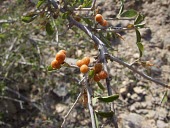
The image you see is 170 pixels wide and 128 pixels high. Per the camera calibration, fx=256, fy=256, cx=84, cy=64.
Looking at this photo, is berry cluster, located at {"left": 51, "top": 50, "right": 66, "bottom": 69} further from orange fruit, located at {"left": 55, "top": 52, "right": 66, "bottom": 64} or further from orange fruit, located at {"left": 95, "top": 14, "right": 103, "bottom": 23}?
orange fruit, located at {"left": 95, "top": 14, "right": 103, "bottom": 23}

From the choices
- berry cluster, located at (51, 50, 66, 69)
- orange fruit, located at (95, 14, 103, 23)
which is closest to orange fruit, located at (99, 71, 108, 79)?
berry cluster, located at (51, 50, 66, 69)

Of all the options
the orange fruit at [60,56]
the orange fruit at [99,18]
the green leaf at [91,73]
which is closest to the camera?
the green leaf at [91,73]

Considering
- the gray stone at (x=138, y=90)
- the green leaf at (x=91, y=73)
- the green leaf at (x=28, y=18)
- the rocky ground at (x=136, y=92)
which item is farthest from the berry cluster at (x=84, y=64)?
the gray stone at (x=138, y=90)

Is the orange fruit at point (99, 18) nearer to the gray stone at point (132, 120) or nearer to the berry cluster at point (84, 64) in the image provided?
the berry cluster at point (84, 64)

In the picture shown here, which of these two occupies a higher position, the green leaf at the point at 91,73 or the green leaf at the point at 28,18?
the green leaf at the point at 28,18

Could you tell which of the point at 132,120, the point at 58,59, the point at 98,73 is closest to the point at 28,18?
the point at 58,59

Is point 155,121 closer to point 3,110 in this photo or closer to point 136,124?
point 136,124

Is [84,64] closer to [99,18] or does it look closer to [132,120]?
[99,18]

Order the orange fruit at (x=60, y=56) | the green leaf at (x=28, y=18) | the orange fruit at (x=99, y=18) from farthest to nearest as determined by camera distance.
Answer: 1. the green leaf at (x=28, y=18)
2. the orange fruit at (x=99, y=18)
3. the orange fruit at (x=60, y=56)
